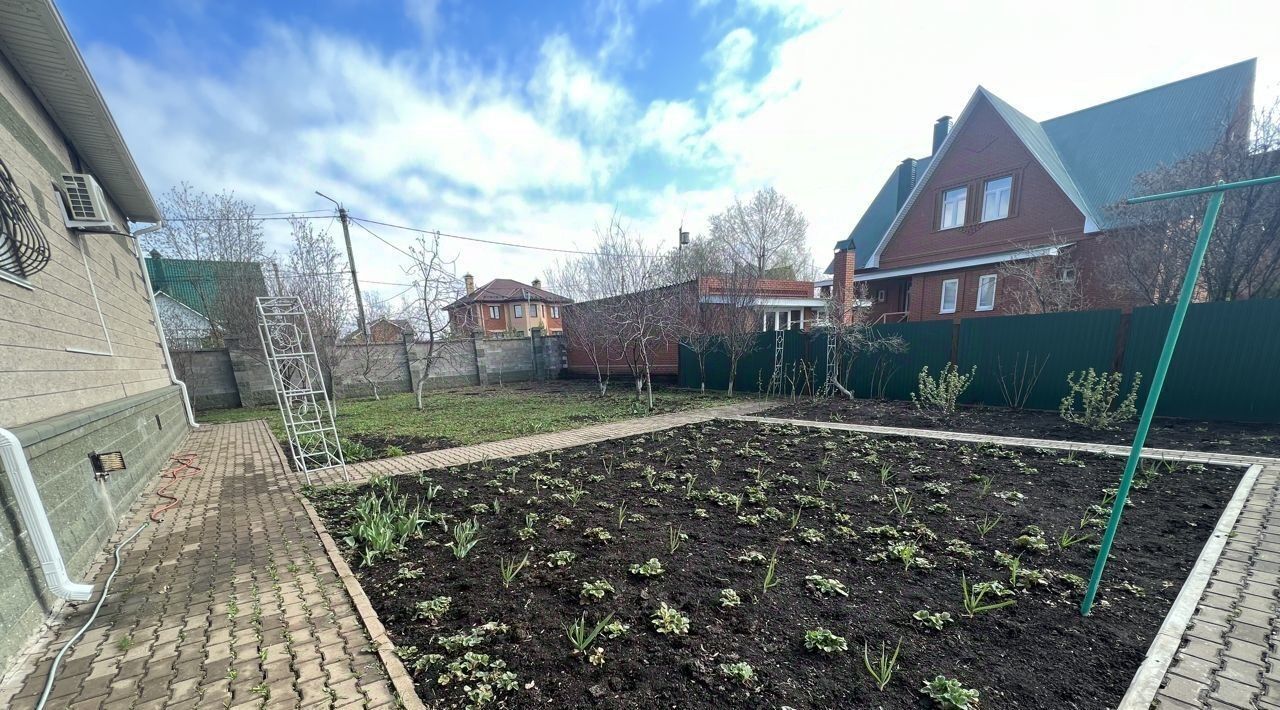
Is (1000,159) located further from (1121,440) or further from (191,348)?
(191,348)

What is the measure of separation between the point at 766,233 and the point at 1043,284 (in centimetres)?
1175

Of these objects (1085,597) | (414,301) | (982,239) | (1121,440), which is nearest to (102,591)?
(1085,597)

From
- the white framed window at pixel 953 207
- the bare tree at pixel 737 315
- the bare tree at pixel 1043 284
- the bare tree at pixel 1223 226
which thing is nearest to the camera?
the bare tree at pixel 1223 226

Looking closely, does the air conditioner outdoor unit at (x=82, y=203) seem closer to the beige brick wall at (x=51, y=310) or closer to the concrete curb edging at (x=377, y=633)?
the beige brick wall at (x=51, y=310)

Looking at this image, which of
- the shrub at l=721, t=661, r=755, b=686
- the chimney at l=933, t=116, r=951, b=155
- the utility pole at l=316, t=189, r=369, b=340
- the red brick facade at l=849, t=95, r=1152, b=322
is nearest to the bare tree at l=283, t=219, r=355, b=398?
the utility pole at l=316, t=189, r=369, b=340

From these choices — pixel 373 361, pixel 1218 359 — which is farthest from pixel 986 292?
pixel 373 361

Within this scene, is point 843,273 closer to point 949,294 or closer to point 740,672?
point 949,294

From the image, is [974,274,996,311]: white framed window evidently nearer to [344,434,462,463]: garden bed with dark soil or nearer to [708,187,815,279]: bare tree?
[708,187,815,279]: bare tree

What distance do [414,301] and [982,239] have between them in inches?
677

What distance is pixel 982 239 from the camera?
1403 cm

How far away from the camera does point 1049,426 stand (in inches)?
244

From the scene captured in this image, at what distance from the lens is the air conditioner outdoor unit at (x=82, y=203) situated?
15.0 feet

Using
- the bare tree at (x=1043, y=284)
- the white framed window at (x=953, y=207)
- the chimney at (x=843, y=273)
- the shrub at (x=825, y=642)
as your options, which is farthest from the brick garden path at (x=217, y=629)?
the white framed window at (x=953, y=207)

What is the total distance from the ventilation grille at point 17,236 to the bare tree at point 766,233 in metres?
18.6
